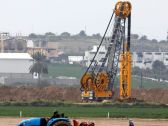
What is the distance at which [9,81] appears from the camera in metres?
145

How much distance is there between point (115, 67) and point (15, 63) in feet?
264

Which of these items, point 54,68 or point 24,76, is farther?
point 54,68

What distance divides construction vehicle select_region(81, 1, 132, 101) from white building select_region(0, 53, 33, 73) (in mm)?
75582

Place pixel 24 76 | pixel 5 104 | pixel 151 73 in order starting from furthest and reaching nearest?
pixel 151 73, pixel 24 76, pixel 5 104

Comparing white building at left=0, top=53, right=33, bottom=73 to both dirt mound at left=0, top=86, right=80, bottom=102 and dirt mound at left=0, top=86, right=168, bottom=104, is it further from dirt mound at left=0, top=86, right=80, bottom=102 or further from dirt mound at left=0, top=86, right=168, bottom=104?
dirt mound at left=0, top=86, right=168, bottom=104

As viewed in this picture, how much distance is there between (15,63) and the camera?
534 ft

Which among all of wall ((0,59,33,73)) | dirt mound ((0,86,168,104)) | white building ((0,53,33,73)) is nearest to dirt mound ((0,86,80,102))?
dirt mound ((0,86,168,104))

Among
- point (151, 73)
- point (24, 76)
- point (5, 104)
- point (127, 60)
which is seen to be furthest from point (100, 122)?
point (151, 73)

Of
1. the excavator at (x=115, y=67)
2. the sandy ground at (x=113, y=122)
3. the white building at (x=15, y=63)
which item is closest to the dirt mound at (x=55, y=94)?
the excavator at (x=115, y=67)

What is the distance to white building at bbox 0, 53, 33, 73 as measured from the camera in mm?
160125

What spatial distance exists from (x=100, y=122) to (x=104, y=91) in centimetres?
3538

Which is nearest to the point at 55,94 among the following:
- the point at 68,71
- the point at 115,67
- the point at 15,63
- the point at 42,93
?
the point at 42,93

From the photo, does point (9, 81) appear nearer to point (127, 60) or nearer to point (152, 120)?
point (127, 60)

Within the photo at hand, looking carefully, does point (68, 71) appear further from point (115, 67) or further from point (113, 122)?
point (113, 122)
